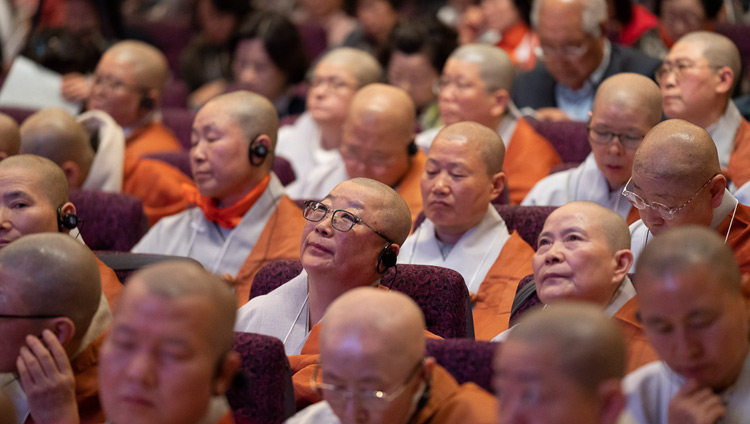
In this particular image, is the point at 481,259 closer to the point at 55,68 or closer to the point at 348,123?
the point at 348,123

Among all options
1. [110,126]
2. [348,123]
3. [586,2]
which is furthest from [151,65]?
[586,2]

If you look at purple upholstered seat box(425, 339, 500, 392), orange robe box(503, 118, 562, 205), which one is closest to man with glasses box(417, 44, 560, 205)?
orange robe box(503, 118, 562, 205)

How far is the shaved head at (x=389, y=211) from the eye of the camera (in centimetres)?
261

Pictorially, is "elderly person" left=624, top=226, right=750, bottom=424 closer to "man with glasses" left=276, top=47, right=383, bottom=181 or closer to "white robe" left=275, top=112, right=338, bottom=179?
"man with glasses" left=276, top=47, right=383, bottom=181

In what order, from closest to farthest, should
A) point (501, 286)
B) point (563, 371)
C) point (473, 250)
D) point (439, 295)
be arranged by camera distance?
point (563, 371) < point (439, 295) < point (501, 286) < point (473, 250)

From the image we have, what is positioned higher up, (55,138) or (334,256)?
(334,256)

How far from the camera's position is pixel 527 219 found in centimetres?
312

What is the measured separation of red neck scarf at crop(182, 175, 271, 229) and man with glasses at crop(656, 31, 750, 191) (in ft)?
4.66

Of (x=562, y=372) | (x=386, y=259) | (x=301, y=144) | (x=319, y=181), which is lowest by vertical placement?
(x=301, y=144)

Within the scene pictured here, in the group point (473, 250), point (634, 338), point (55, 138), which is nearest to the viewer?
point (634, 338)

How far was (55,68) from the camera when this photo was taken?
16.5 ft

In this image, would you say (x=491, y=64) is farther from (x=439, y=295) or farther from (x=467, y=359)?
(x=467, y=359)

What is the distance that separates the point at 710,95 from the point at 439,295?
4.85 ft

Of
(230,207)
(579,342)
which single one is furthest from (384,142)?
(579,342)
